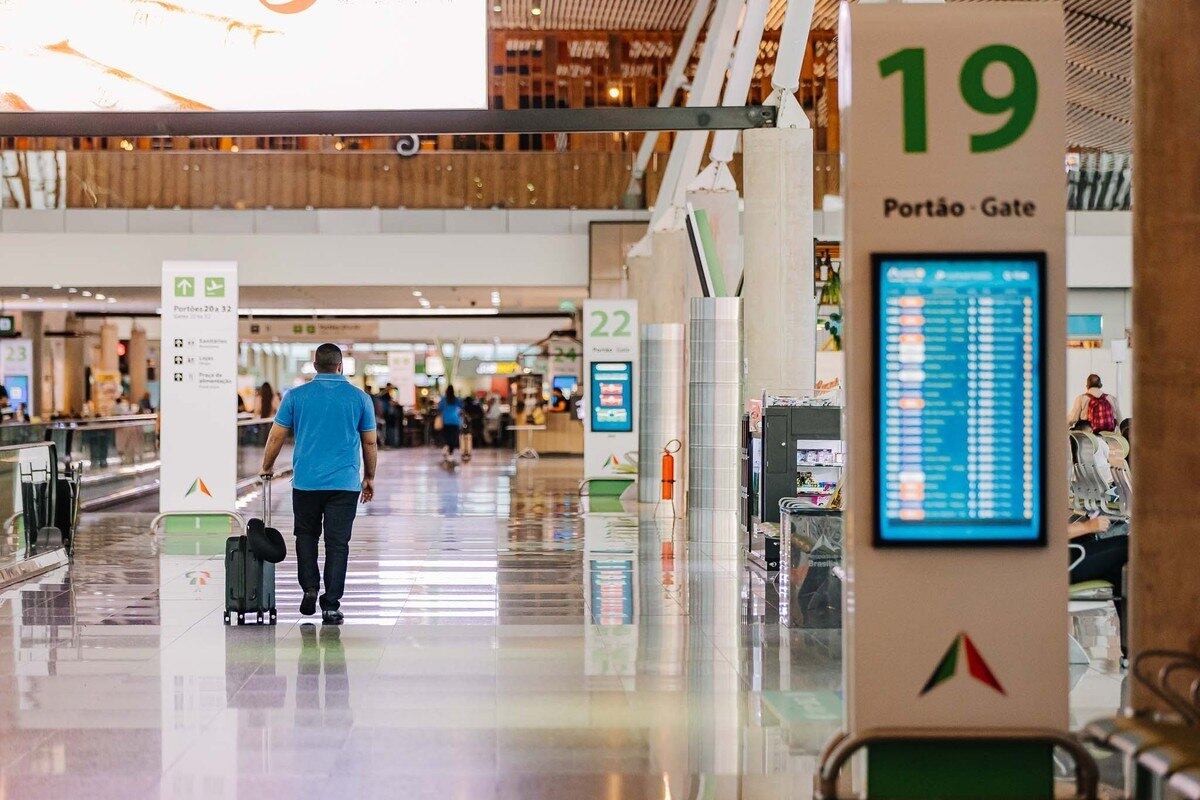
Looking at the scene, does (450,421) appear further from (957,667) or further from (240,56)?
(957,667)

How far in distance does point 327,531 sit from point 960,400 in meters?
5.06

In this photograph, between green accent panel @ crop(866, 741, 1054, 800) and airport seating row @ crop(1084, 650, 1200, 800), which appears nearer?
airport seating row @ crop(1084, 650, 1200, 800)

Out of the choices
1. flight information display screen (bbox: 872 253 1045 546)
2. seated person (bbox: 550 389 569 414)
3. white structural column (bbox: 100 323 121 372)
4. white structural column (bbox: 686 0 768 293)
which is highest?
white structural column (bbox: 686 0 768 293)

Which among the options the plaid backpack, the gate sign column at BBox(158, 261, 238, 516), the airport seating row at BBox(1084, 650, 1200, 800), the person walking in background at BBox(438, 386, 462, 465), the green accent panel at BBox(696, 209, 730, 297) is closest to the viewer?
the airport seating row at BBox(1084, 650, 1200, 800)

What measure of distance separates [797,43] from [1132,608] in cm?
976

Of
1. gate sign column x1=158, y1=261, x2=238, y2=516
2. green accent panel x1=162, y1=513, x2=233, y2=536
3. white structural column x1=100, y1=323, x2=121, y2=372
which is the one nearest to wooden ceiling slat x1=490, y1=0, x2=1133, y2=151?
gate sign column x1=158, y1=261, x2=238, y2=516

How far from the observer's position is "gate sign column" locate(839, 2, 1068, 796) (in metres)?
3.91

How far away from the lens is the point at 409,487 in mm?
21953

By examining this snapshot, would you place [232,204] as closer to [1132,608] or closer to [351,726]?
[351,726]

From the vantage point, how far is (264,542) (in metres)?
8.19

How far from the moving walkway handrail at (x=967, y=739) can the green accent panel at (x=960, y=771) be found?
0.14m

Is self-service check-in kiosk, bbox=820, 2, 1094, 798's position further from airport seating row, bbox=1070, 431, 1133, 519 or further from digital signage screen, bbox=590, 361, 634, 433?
→ digital signage screen, bbox=590, 361, 634, 433

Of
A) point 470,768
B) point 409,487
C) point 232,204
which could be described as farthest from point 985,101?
point 232,204

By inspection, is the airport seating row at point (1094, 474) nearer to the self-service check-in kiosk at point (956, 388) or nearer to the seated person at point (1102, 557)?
the seated person at point (1102, 557)
